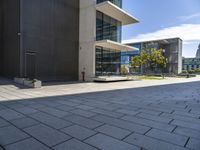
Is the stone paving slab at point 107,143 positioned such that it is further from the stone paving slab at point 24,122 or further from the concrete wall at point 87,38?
the concrete wall at point 87,38

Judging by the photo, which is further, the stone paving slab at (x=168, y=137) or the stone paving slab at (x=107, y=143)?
the stone paving slab at (x=168, y=137)

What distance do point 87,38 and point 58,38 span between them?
302 centimetres

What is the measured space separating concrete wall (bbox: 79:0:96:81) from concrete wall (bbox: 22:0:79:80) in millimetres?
536

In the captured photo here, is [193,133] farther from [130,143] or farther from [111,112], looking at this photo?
[111,112]

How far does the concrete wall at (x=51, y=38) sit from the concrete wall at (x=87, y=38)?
0.54 m

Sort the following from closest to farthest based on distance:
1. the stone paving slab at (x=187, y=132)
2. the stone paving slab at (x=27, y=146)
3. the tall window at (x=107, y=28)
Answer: the stone paving slab at (x=27, y=146) → the stone paving slab at (x=187, y=132) → the tall window at (x=107, y=28)

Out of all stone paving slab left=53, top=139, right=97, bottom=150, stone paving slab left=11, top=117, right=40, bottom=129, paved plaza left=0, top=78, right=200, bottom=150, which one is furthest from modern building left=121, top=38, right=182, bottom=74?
stone paving slab left=53, top=139, right=97, bottom=150

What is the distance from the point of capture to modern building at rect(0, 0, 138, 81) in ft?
41.5

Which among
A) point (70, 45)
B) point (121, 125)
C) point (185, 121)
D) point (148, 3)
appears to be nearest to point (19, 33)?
point (70, 45)

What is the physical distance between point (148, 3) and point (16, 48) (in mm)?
15762

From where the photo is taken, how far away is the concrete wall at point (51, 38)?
1263cm

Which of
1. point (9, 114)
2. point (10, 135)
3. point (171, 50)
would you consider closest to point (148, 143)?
point (10, 135)

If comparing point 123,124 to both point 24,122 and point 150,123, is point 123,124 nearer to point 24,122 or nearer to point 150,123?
point 150,123

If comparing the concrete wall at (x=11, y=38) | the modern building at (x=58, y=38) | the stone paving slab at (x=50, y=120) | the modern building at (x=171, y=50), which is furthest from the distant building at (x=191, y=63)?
the stone paving slab at (x=50, y=120)
